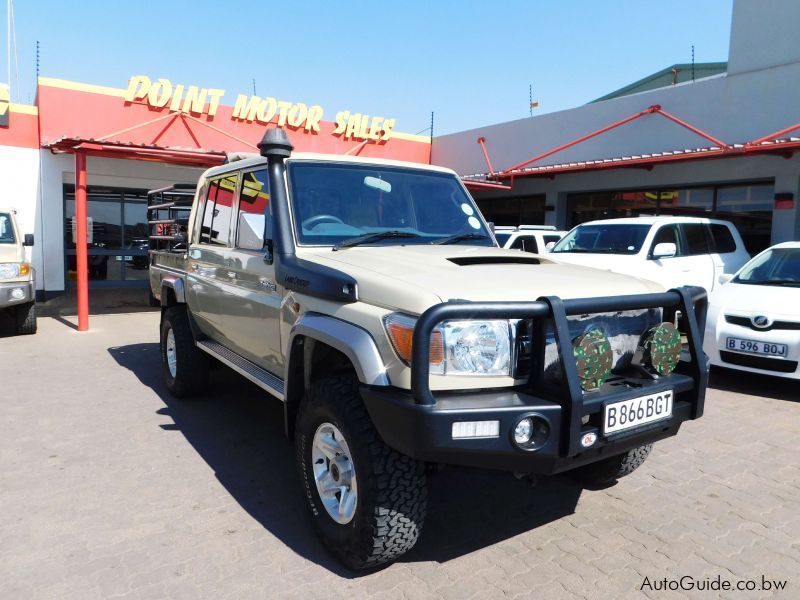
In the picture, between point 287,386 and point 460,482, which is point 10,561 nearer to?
point 287,386

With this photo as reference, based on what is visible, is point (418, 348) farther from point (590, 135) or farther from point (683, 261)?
point (590, 135)

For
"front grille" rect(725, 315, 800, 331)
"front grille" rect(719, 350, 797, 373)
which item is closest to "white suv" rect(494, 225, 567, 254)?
"front grille" rect(725, 315, 800, 331)

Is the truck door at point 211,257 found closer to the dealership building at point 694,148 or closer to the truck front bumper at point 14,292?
the truck front bumper at point 14,292

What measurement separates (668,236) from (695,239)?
53 centimetres

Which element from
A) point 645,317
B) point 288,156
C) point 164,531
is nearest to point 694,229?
point 645,317

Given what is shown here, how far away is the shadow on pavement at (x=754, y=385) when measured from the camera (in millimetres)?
6078

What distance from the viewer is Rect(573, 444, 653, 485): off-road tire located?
3621mm

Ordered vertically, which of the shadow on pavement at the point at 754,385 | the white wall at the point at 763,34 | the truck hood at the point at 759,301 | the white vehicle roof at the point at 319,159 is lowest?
the shadow on pavement at the point at 754,385

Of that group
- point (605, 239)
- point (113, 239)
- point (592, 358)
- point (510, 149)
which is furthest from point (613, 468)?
point (113, 239)

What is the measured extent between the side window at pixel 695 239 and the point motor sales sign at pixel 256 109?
946 centimetres

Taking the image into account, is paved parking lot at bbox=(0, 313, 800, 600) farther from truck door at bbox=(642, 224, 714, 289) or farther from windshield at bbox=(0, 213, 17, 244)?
windshield at bbox=(0, 213, 17, 244)

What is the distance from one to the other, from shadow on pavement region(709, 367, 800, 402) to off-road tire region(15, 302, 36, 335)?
9262mm

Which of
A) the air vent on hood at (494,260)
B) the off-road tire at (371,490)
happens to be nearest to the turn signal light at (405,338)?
the off-road tire at (371,490)

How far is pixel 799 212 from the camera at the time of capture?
33.7ft
